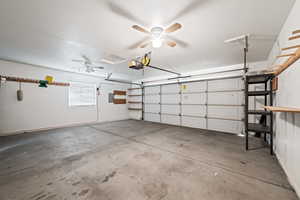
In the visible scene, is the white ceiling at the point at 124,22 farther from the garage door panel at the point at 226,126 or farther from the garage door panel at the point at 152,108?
the garage door panel at the point at 152,108

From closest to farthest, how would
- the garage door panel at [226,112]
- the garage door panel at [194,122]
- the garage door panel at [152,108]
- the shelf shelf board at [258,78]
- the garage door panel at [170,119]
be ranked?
the shelf shelf board at [258,78] < the garage door panel at [226,112] < the garage door panel at [194,122] < the garage door panel at [170,119] < the garage door panel at [152,108]

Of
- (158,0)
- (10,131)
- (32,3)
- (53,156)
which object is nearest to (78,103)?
(10,131)

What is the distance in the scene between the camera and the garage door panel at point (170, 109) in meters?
6.17

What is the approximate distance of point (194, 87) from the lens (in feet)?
18.4

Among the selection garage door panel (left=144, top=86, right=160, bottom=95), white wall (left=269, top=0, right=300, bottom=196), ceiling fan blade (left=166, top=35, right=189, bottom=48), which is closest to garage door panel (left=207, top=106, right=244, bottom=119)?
white wall (left=269, top=0, right=300, bottom=196)

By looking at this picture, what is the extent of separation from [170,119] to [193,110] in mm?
1431

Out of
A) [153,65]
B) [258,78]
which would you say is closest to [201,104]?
[258,78]

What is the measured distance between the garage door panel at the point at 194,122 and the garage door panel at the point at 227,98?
0.99m

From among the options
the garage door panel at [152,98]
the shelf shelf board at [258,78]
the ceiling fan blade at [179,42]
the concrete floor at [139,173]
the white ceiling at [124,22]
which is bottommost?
the concrete floor at [139,173]

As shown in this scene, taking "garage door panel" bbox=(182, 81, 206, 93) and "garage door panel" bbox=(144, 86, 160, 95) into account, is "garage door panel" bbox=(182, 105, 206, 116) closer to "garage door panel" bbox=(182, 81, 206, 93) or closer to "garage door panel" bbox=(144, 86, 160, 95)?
"garage door panel" bbox=(182, 81, 206, 93)

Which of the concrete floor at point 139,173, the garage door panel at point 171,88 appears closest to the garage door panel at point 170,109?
the garage door panel at point 171,88

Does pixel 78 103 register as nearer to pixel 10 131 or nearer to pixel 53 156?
pixel 10 131

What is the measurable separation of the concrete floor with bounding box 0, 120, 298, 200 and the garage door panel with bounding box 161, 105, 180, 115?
3240mm

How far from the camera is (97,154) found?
268cm
